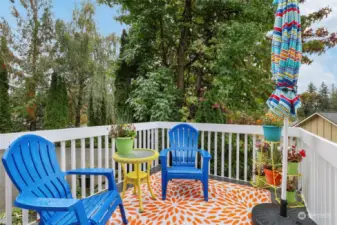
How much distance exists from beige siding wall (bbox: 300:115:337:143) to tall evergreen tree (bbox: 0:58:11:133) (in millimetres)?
9434

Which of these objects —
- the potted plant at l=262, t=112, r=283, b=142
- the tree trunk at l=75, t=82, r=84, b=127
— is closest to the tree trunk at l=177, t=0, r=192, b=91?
the potted plant at l=262, t=112, r=283, b=142

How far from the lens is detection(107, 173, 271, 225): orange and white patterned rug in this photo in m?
2.38

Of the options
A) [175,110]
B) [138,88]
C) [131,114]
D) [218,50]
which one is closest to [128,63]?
[138,88]

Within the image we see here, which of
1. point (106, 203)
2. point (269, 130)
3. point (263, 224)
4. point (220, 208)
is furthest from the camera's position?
point (269, 130)

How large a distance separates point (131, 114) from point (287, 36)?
4.25 m

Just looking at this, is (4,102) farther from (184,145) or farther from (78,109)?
(184,145)

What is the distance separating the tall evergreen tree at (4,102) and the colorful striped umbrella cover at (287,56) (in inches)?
361

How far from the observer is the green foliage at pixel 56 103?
28.5ft

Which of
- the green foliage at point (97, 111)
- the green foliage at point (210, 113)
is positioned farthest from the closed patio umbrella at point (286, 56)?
the green foliage at point (97, 111)

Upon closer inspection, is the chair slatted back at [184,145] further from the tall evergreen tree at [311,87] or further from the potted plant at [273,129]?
the tall evergreen tree at [311,87]

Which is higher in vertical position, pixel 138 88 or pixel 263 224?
pixel 138 88

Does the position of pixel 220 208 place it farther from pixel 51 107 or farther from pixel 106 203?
pixel 51 107

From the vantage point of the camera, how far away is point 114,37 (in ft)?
29.6

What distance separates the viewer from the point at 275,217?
2.14 meters
